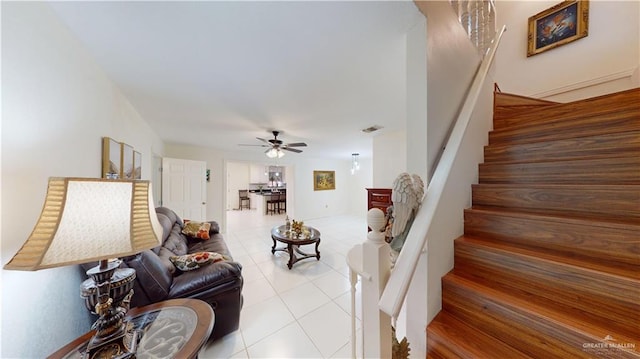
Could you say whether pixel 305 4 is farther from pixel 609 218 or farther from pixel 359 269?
pixel 609 218

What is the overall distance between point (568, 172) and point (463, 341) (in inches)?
51.9

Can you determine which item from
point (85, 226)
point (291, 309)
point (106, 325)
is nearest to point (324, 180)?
point (291, 309)

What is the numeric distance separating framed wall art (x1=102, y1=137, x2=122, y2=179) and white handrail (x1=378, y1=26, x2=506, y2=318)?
1.99 meters

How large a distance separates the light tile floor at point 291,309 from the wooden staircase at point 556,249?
1048 millimetres

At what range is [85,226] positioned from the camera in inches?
26.3

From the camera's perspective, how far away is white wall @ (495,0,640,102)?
222 cm

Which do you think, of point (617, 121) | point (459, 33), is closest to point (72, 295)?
point (459, 33)

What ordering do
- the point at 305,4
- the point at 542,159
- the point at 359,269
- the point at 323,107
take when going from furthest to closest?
the point at 323,107 < the point at 542,159 < the point at 305,4 < the point at 359,269

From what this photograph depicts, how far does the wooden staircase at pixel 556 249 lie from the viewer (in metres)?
0.82

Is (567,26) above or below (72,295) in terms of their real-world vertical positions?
above

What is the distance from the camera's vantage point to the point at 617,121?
1.32 meters

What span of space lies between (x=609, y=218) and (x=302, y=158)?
19.9ft

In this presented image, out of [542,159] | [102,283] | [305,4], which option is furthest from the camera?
[542,159]

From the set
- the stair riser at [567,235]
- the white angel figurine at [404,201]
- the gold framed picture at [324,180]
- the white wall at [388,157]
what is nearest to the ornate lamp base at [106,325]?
the white angel figurine at [404,201]
